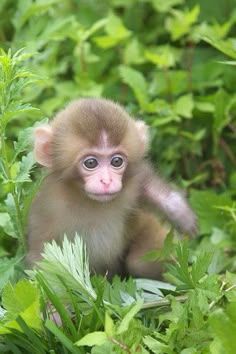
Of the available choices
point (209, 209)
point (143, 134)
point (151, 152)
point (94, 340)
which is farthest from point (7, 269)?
point (151, 152)

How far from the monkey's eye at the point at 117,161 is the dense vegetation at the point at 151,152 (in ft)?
1.23

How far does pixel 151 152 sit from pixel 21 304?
2254 millimetres

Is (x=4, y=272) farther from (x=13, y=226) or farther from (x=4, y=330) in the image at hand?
(x=4, y=330)

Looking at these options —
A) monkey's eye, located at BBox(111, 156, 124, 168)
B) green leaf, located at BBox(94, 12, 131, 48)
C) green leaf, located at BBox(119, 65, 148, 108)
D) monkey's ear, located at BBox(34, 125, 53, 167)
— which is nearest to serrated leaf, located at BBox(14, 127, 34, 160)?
monkey's ear, located at BBox(34, 125, 53, 167)

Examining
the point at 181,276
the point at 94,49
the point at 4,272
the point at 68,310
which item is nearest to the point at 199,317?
the point at 181,276

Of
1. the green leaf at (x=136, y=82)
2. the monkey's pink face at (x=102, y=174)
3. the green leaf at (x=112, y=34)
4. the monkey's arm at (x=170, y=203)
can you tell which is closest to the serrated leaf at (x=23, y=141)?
Answer: the monkey's pink face at (x=102, y=174)

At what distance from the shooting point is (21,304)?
11.3ft

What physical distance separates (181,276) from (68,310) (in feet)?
1.61

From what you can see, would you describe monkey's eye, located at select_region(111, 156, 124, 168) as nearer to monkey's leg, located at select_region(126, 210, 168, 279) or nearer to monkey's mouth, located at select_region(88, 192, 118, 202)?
monkey's mouth, located at select_region(88, 192, 118, 202)

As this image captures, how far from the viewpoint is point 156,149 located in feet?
18.4

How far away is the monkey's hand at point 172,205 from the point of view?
4.29 meters

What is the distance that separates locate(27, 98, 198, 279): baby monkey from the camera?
407 cm

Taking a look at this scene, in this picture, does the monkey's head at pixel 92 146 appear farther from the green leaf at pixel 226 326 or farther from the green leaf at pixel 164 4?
the green leaf at pixel 164 4

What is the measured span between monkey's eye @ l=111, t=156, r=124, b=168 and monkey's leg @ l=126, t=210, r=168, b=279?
1.20 feet
